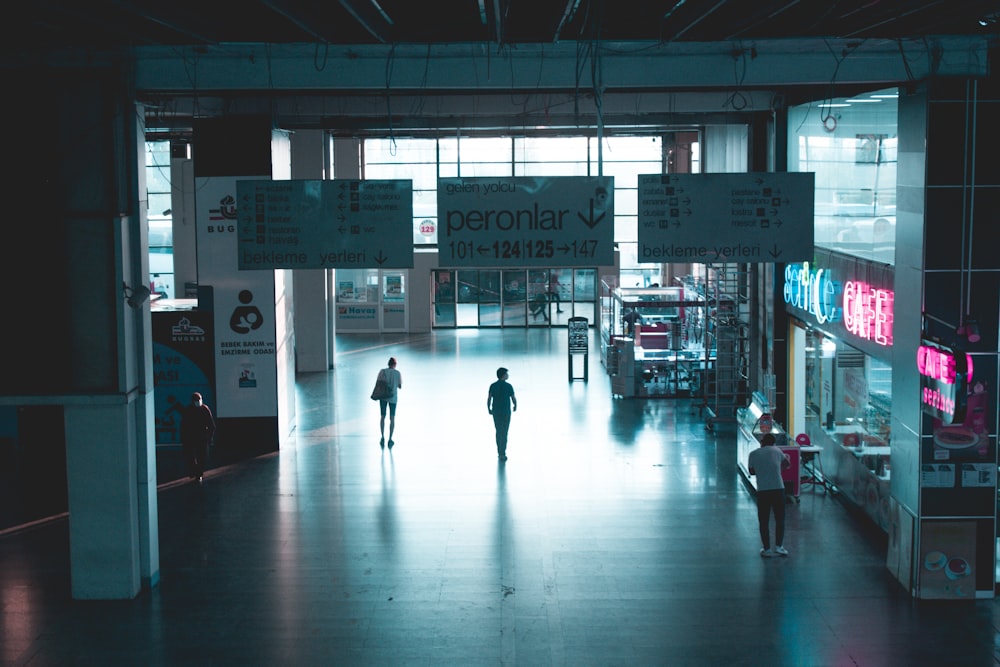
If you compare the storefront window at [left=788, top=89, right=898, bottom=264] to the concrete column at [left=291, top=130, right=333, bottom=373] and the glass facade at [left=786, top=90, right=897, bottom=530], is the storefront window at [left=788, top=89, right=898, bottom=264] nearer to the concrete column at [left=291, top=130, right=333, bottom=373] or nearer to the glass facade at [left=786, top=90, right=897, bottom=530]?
the glass facade at [left=786, top=90, right=897, bottom=530]

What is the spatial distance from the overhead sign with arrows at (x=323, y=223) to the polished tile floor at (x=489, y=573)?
319 cm

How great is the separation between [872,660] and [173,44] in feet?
26.5

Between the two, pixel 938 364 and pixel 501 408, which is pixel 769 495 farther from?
pixel 501 408

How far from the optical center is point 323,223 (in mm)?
9656

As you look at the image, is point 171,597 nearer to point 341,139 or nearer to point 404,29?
point 404,29

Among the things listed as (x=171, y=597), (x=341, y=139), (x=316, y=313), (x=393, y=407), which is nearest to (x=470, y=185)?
(x=171, y=597)

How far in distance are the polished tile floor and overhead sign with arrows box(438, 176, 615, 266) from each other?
3.19 metres

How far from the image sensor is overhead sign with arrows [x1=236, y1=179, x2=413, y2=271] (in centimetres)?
962

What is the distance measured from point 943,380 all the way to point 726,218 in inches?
92.7

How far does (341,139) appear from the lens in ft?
86.9

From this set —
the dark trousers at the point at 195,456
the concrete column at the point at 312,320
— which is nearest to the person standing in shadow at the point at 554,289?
the concrete column at the point at 312,320

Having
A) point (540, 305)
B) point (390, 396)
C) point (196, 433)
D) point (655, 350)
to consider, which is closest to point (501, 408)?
point (390, 396)

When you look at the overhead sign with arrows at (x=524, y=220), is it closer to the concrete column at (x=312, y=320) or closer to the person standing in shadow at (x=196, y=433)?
the person standing in shadow at (x=196, y=433)

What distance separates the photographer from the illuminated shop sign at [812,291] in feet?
43.5
